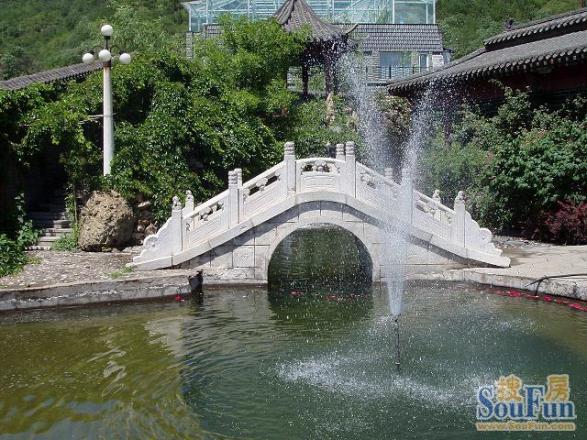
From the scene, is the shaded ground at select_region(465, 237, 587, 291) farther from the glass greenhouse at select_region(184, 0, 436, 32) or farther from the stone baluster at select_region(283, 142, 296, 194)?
the glass greenhouse at select_region(184, 0, 436, 32)

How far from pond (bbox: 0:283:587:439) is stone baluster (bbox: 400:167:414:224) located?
1.50 metres

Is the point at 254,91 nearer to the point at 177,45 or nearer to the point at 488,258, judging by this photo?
the point at 488,258

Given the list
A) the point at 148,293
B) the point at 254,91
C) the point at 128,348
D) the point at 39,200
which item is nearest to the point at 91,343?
the point at 128,348

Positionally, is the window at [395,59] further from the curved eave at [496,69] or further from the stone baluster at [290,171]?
the stone baluster at [290,171]

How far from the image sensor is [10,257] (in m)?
11.3

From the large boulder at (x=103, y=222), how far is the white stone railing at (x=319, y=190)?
75.3 inches

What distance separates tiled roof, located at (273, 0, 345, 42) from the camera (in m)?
20.8

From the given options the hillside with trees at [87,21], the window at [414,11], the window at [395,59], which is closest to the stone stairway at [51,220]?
the hillside with trees at [87,21]

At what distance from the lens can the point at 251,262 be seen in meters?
11.5

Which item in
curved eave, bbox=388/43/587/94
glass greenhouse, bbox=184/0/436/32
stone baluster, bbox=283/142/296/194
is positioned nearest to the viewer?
stone baluster, bbox=283/142/296/194

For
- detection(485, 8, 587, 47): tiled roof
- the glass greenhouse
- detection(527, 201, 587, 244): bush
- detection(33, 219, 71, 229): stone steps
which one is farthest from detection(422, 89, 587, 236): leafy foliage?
the glass greenhouse

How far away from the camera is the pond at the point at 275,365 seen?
5.87 metres

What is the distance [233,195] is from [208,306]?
2.10m

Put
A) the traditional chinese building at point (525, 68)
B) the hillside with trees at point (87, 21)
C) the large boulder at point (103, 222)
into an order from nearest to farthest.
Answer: the large boulder at point (103, 222) < the traditional chinese building at point (525, 68) < the hillside with trees at point (87, 21)
